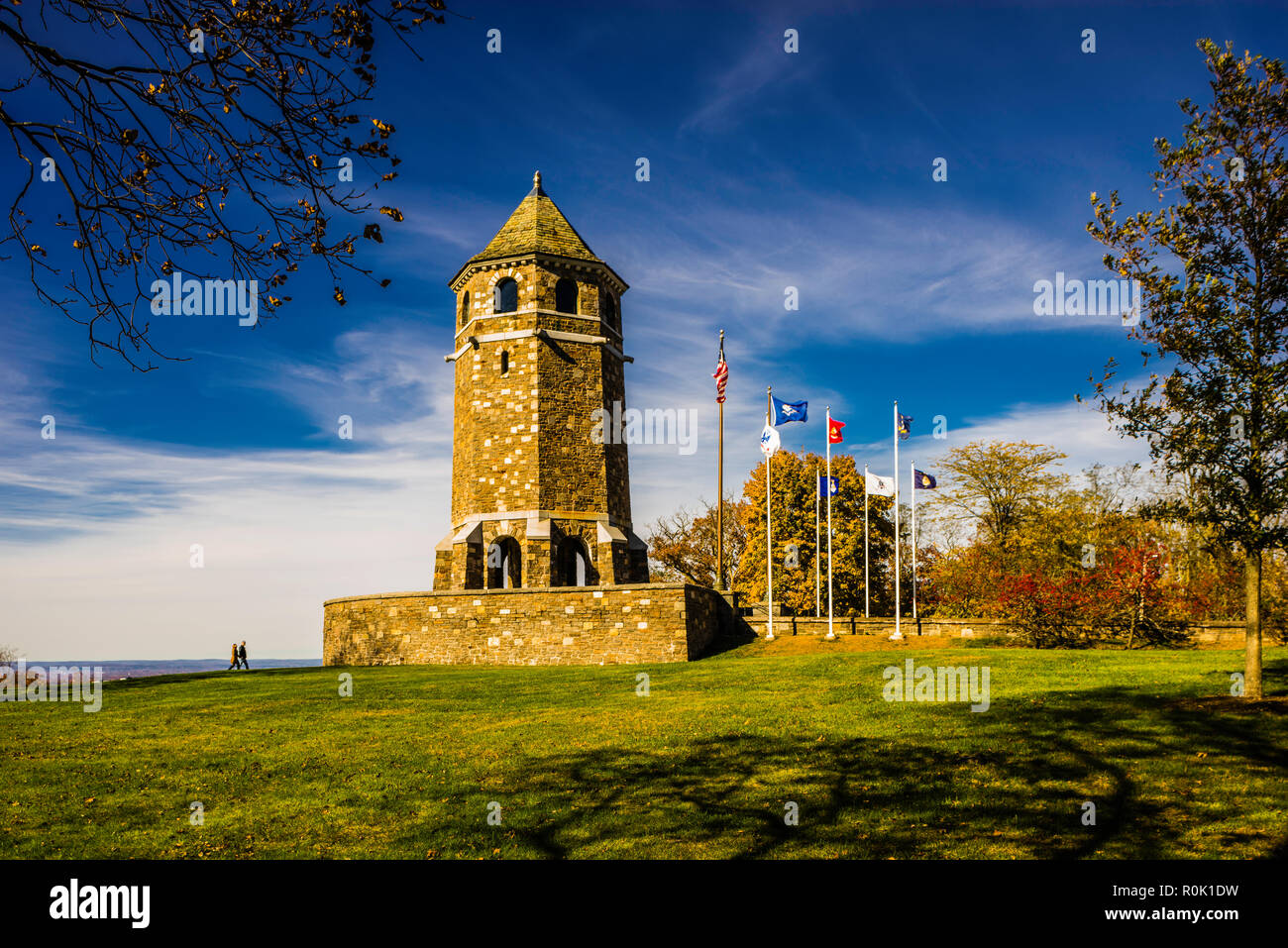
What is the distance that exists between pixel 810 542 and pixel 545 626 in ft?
79.9

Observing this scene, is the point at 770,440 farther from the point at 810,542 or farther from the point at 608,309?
the point at 810,542

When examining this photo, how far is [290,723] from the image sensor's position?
1540 cm

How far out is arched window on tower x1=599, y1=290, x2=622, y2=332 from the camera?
34406 mm

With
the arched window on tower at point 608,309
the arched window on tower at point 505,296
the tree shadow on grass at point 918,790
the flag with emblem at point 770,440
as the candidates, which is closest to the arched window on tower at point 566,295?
the arched window on tower at point 608,309

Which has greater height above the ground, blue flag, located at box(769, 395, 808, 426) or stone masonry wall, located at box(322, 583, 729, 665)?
blue flag, located at box(769, 395, 808, 426)

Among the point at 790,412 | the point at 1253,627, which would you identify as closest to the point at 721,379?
the point at 790,412

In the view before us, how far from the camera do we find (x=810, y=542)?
47125mm

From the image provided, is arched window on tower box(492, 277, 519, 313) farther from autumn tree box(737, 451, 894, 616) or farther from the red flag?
autumn tree box(737, 451, 894, 616)

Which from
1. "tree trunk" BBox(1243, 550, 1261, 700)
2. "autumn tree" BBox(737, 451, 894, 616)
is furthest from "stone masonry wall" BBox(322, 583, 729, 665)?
"autumn tree" BBox(737, 451, 894, 616)

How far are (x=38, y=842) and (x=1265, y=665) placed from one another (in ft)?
72.1

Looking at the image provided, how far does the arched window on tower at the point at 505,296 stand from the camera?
110 ft

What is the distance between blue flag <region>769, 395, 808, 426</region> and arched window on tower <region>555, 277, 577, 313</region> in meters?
9.77

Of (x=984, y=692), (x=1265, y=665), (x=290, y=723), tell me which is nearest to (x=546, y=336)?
(x=290, y=723)
